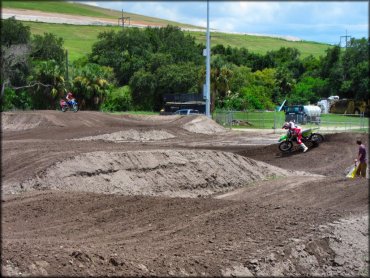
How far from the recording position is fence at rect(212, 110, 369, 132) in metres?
50.3

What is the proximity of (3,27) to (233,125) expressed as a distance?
115 feet

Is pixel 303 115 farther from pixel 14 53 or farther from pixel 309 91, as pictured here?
pixel 14 53

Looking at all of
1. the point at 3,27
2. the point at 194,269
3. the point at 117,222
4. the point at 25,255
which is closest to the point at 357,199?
the point at 117,222

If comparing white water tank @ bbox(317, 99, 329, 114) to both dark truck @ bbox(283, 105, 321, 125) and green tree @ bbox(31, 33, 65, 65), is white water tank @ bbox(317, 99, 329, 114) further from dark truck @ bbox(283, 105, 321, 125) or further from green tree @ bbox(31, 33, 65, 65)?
green tree @ bbox(31, 33, 65, 65)

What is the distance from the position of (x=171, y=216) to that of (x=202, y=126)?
34089 mm

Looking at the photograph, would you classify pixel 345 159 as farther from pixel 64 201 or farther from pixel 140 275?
pixel 140 275

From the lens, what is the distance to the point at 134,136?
37031 mm

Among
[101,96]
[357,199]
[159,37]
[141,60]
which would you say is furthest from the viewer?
[159,37]

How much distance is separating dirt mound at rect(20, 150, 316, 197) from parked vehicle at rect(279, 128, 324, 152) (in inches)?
240

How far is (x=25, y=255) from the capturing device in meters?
8.29

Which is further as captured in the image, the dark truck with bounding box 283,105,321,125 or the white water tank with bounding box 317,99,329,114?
the white water tank with bounding box 317,99,329,114

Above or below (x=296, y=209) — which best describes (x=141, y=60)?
above

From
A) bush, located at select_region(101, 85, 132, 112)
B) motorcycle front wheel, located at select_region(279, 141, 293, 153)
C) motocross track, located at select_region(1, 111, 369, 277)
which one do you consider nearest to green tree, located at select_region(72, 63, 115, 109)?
bush, located at select_region(101, 85, 132, 112)

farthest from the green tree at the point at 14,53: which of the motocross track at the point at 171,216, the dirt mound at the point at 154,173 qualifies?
the motocross track at the point at 171,216
